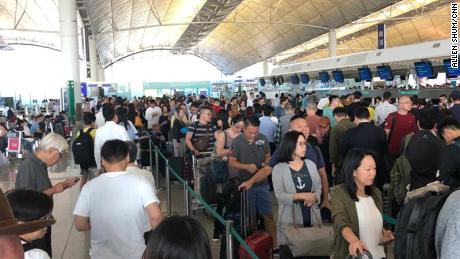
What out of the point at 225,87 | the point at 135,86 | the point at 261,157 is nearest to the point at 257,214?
the point at 261,157

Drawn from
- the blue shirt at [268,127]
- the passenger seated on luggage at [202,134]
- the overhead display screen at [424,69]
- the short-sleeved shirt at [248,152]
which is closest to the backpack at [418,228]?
the short-sleeved shirt at [248,152]

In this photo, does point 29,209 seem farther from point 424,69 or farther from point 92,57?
point 92,57

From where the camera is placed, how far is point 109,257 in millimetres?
3748

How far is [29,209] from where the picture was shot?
107 inches

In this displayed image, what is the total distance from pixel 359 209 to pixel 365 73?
1605cm

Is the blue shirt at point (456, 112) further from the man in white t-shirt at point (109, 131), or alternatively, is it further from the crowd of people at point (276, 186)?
the man in white t-shirt at point (109, 131)

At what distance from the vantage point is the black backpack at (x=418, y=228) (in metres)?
2.65

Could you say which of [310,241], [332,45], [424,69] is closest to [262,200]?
[310,241]

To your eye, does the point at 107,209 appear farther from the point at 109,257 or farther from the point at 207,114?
the point at 207,114

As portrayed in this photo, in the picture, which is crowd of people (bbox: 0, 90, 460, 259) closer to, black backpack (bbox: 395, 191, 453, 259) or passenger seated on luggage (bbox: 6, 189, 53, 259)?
passenger seated on luggage (bbox: 6, 189, 53, 259)

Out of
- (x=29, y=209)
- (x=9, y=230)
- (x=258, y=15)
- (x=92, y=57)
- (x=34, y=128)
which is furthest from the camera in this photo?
(x=258, y=15)

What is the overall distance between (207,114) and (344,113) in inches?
87.7

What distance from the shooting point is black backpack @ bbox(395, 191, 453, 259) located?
265cm

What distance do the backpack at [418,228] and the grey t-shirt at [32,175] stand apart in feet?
9.80
